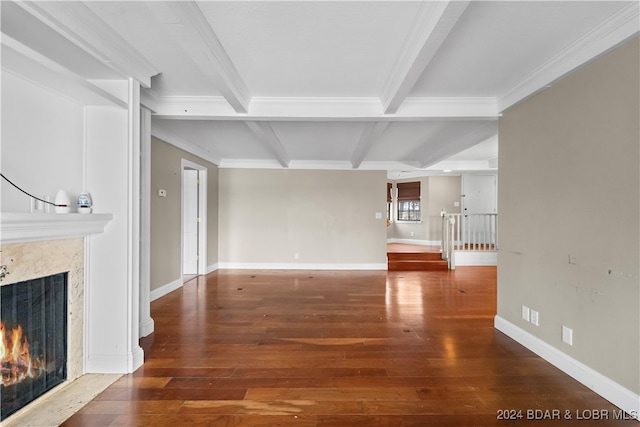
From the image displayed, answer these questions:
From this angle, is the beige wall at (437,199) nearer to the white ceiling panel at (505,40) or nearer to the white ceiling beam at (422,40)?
the white ceiling panel at (505,40)

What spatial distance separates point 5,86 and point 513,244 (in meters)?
4.37

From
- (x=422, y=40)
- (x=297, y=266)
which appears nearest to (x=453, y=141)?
(x=422, y=40)

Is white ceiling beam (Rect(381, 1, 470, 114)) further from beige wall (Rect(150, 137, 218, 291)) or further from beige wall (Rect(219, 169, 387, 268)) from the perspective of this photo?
beige wall (Rect(219, 169, 387, 268))

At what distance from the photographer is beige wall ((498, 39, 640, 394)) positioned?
1.87 meters

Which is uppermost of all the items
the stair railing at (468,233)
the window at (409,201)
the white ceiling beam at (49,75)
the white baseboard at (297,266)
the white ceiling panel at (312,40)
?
the white ceiling panel at (312,40)

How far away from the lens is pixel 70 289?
2119 mm

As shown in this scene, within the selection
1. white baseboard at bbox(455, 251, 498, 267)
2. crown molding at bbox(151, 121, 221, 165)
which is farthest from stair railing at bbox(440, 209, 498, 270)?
crown molding at bbox(151, 121, 221, 165)

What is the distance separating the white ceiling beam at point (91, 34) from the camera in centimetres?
160

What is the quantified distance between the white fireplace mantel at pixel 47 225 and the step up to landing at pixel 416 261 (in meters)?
5.79

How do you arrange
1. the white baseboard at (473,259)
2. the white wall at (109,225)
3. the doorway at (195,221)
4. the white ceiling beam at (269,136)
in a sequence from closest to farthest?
the white wall at (109,225), the white ceiling beam at (269,136), the doorway at (195,221), the white baseboard at (473,259)

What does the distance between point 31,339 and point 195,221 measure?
13.2ft

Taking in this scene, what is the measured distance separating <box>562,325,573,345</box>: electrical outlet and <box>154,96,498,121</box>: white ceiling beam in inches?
87.6

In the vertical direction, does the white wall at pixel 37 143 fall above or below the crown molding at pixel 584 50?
below

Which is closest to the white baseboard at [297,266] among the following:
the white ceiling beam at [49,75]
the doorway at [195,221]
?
the doorway at [195,221]
